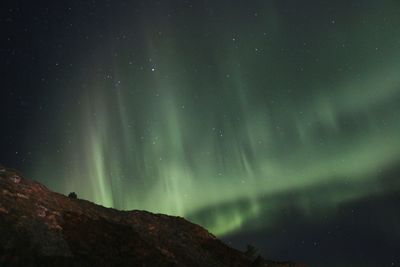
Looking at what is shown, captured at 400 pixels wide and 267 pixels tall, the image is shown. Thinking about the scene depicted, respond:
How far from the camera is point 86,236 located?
29.6 meters

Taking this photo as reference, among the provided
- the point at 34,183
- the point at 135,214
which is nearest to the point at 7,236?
the point at 34,183

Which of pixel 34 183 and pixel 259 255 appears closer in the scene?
pixel 34 183

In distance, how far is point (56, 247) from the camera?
25.6 meters

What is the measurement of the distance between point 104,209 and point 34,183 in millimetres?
6907

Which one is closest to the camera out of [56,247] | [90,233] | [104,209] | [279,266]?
[56,247]

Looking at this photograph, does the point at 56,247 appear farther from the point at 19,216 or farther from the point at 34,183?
the point at 34,183

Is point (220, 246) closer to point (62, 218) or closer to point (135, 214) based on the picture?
point (135, 214)

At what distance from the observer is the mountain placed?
969 inches

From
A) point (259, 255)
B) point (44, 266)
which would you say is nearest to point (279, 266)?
point (259, 255)

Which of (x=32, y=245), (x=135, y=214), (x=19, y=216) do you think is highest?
(x=135, y=214)

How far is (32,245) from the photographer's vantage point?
80.2ft

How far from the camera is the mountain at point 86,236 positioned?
24625 mm

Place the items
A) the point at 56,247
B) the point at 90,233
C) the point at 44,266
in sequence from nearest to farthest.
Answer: the point at 44,266 → the point at 56,247 → the point at 90,233

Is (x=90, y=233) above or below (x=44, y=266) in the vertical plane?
above
